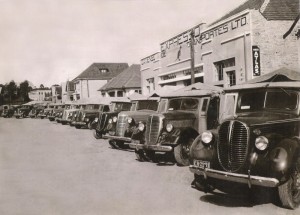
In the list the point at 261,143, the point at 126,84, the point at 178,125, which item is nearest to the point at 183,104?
the point at 178,125

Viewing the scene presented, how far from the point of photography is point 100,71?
5141cm

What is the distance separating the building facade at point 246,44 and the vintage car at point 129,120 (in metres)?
3.88

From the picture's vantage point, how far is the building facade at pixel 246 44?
13383 mm

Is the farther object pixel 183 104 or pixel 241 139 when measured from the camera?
pixel 183 104

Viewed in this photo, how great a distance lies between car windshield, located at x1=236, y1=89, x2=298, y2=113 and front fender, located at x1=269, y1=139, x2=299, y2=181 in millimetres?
1122

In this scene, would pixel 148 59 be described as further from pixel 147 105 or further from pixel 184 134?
pixel 184 134

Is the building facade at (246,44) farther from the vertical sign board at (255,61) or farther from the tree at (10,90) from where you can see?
the tree at (10,90)

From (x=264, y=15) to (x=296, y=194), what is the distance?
10.1 metres

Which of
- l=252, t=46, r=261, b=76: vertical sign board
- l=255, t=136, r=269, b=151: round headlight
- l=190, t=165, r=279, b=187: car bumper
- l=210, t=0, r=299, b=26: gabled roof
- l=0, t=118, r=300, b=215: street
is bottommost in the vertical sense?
l=0, t=118, r=300, b=215: street

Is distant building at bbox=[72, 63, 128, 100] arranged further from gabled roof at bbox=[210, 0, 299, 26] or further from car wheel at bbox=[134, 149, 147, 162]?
car wheel at bbox=[134, 149, 147, 162]

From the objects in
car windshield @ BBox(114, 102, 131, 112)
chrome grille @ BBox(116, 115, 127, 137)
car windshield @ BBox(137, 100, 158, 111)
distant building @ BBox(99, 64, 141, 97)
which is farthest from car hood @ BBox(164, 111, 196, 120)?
distant building @ BBox(99, 64, 141, 97)

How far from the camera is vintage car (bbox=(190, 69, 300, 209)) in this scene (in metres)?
4.62

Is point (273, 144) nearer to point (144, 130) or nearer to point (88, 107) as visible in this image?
point (144, 130)

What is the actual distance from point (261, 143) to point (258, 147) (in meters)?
0.07
